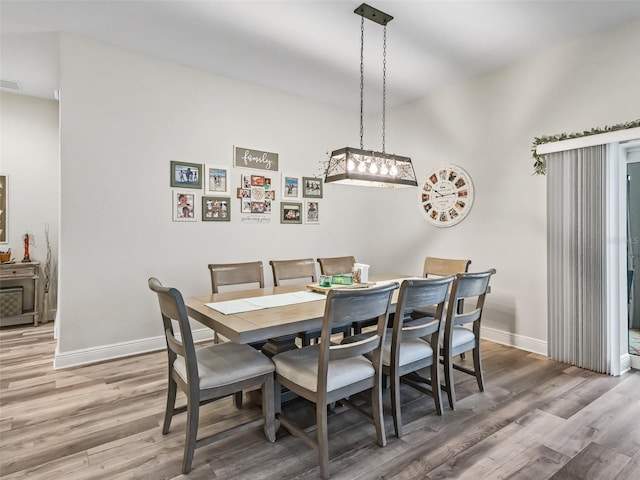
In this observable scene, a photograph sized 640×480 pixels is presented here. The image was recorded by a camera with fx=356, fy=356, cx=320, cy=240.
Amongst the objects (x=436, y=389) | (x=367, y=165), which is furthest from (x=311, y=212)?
(x=436, y=389)

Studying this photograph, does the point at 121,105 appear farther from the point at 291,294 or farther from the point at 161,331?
the point at 291,294

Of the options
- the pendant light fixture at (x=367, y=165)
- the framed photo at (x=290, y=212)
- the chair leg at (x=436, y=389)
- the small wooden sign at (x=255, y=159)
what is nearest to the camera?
the chair leg at (x=436, y=389)

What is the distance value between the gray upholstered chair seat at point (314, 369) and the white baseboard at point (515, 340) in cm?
237

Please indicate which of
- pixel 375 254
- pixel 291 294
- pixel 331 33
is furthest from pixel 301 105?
pixel 291 294

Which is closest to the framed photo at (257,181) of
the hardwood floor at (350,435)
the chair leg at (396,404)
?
the hardwood floor at (350,435)

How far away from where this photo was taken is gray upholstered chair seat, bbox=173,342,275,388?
1.81 metres

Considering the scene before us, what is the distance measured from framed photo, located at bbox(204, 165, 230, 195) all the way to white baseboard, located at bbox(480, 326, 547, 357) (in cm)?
327

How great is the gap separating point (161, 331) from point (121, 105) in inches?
87.4

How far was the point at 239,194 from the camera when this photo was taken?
A: 4039 mm

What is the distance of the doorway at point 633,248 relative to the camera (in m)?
3.10

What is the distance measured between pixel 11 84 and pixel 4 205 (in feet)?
4.74

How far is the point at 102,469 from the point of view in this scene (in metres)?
1.79

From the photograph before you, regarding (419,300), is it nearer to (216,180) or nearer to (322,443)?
(322,443)

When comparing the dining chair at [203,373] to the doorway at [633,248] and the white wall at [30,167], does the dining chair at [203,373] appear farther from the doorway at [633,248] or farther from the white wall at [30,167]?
the white wall at [30,167]
